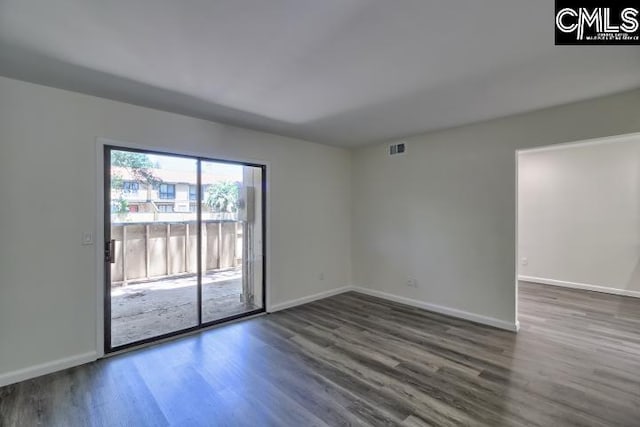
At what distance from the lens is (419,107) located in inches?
126

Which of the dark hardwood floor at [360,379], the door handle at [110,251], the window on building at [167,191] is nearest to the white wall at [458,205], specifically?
the dark hardwood floor at [360,379]

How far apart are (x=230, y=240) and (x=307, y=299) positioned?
1623 millimetres

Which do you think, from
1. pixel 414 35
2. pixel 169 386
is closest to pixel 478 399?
pixel 169 386

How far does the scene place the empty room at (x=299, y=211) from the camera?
6.31ft

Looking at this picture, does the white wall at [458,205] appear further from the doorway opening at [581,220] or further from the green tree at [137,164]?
the green tree at [137,164]


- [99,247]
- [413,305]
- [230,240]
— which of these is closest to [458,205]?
[413,305]

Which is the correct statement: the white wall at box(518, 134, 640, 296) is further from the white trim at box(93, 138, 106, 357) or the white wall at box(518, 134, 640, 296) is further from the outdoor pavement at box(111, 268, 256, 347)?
the white trim at box(93, 138, 106, 357)

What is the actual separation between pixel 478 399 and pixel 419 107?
2821 mm

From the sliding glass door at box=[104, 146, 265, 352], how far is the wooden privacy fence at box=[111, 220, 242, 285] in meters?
0.01

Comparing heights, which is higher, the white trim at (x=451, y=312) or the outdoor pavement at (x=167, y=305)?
the outdoor pavement at (x=167, y=305)

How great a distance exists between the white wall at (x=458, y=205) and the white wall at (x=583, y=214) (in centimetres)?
228

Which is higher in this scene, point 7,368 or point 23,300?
point 23,300

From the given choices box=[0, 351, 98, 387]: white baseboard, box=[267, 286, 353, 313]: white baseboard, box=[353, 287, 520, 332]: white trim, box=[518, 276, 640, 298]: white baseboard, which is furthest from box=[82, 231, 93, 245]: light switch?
box=[518, 276, 640, 298]: white baseboard

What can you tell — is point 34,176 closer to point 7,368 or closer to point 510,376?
point 7,368
